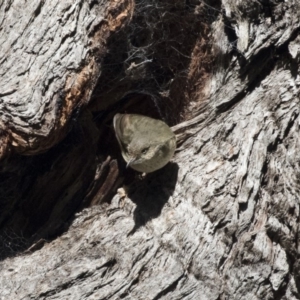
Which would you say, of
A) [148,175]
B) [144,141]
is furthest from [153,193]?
[144,141]

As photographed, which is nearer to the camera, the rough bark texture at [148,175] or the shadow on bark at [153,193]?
the rough bark texture at [148,175]

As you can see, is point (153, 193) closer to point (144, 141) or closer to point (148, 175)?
point (148, 175)

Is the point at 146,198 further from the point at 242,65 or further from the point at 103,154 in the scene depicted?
the point at 242,65

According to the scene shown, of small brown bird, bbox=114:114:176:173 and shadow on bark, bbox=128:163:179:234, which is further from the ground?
small brown bird, bbox=114:114:176:173

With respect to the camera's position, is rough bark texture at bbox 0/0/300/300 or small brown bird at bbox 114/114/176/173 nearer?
rough bark texture at bbox 0/0/300/300

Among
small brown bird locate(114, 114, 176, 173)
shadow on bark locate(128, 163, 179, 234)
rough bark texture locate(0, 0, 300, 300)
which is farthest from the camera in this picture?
small brown bird locate(114, 114, 176, 173)
